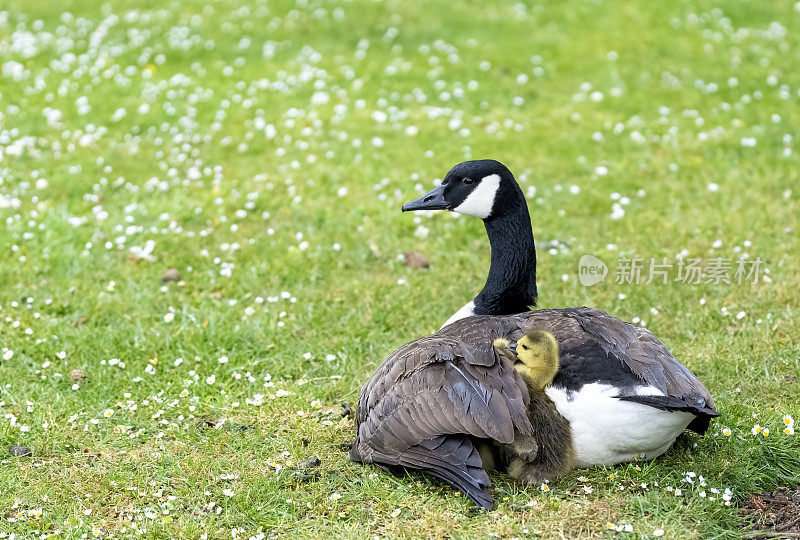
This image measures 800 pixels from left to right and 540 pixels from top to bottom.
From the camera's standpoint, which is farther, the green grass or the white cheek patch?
the white cheek patch

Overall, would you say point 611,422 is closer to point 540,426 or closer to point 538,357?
point 540,426

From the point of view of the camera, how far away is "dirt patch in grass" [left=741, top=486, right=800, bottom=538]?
13.2ft

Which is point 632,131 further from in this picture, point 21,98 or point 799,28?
point 21,98

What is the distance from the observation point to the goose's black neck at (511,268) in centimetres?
557

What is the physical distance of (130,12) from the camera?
14.6m

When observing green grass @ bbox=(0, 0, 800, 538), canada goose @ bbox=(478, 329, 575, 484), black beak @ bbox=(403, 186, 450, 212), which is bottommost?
green grass @ bbox=(0, 0, 800, 538)

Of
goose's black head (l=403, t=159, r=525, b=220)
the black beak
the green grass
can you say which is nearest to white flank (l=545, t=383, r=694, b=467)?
the green grass

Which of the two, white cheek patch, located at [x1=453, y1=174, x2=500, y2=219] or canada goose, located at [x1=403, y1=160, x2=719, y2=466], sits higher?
white cheek patch, located at [x1=453, y1=174, x2=500, y2=219]

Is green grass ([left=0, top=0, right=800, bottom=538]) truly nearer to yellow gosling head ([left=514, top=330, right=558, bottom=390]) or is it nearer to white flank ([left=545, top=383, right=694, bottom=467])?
white flank ([left=545, top=383, right=694, bottom=467])

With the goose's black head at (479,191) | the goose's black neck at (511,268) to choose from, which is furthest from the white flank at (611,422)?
the goose's black head at (479,191)

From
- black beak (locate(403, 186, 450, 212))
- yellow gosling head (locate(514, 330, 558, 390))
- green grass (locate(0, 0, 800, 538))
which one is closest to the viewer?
yellow gosling head (locate(514, 330, 558, 390))

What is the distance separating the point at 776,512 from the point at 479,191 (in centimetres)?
258

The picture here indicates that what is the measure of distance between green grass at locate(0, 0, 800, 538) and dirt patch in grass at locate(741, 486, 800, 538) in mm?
105

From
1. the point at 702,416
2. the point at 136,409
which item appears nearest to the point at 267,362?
the point at 136,409
